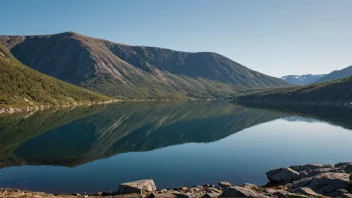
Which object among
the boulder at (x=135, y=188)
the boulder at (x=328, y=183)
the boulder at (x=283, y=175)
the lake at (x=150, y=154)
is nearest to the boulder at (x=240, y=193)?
the boulder at (x=328, y=183)

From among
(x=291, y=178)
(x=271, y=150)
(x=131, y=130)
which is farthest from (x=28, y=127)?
(x=291, y=178)

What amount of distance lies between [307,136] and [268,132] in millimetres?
16608

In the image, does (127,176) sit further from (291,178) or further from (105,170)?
(291,178)

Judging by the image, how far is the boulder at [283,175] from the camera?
158ft

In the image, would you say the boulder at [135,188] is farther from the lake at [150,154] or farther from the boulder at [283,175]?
the boulder at [283,175]

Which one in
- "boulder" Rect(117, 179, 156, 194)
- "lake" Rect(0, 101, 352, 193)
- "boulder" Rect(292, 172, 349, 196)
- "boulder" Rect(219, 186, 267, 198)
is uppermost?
"boulder" Rect(219, 186, 267, 198)

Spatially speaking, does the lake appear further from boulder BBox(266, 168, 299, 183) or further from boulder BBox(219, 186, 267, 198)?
boulder BBox(219, 186, 267, 198)

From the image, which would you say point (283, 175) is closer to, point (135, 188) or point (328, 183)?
point (328, 183)

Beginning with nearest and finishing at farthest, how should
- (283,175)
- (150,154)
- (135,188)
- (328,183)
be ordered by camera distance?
(328,183) < (135,188) < (283,175) < (150,154)

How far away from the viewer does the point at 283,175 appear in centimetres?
4906

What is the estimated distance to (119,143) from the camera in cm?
9919

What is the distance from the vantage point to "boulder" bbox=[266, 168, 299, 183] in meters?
48.3

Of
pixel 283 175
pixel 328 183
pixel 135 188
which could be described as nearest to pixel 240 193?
pixel 328 183

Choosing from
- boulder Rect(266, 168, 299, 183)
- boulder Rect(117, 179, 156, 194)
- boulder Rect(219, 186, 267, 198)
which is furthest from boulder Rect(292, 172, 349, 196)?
boulder Rect(117, 179, 156, 194)
